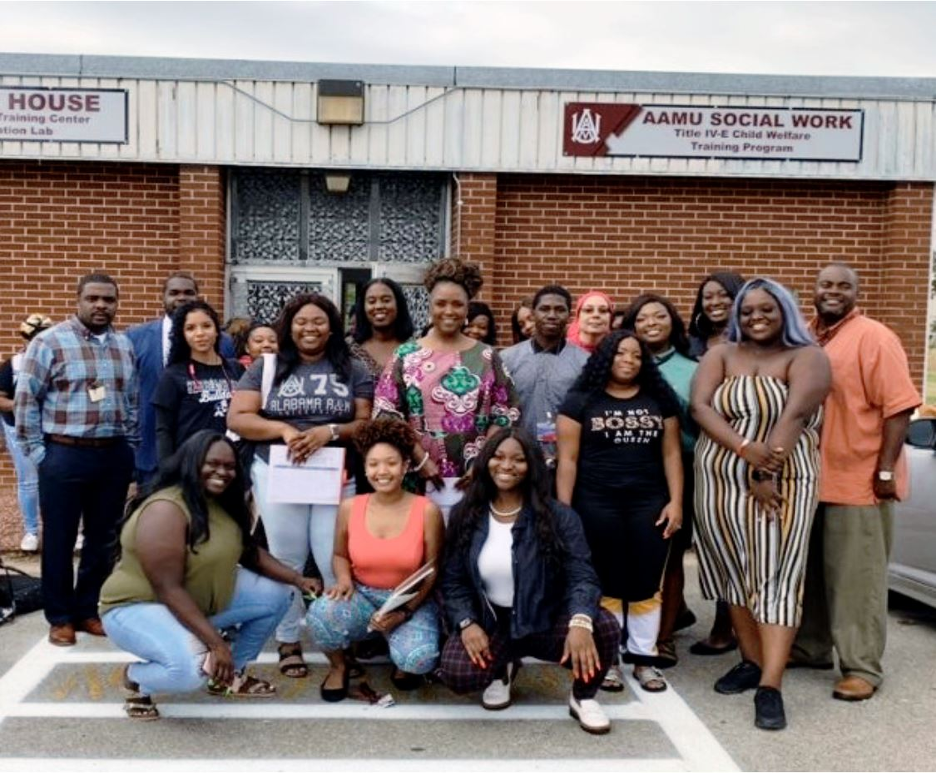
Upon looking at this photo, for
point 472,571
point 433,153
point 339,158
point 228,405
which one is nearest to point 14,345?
point 339,158

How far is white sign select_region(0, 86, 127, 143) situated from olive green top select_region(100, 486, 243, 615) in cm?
538

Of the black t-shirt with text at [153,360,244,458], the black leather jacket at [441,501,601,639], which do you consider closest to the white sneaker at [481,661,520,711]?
the black leather jacket at [441,501,601,639]

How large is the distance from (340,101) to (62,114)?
7.74ft

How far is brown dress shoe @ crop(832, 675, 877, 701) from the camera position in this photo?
455cm

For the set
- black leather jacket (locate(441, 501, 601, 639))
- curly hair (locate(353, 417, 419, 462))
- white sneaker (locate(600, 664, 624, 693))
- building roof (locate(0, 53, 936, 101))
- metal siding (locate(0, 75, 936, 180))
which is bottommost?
white sneaker (locate(600, 664, 624, 693))

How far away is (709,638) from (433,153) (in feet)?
16.2

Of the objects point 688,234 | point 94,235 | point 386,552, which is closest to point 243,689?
point 386,552

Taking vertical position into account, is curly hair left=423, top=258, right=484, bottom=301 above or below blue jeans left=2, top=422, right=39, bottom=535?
above

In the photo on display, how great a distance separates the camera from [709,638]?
211 inches

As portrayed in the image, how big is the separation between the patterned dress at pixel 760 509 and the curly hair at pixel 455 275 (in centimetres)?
126

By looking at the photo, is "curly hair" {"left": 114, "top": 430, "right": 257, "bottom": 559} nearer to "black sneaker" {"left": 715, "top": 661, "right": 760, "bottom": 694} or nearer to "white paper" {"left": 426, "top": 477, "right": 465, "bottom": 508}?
"white paper" {"left": 426, "top": 477, "right": 465, "bottom": 508}

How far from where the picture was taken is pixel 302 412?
183 inches

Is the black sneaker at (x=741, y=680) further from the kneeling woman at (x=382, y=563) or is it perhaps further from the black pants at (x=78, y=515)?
the black pants at (x=78, y=515)

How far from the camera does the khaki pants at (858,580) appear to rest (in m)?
4.63
